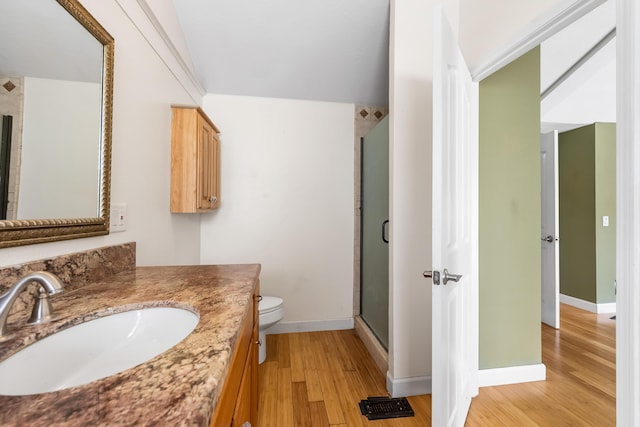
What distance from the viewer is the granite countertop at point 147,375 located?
33 centimetres

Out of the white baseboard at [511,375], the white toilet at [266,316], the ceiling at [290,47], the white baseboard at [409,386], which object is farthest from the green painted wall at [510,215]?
the white toilet at [266,316]

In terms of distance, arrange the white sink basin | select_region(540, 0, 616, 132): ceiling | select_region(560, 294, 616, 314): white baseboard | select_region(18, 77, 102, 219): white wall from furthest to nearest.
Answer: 1. select_region(560, 294, 616, 314): white baseboard
2. select_region(540, 0, 616, 132): ceiling
3. select_region(18, 77, 102, 219): white wall
4. the white sink basin

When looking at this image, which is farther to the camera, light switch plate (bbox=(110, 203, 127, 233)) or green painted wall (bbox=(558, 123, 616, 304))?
green painted wall (bbox=(558, 123, 616, 304))

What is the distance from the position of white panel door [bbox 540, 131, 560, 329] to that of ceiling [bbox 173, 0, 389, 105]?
1.67 metres

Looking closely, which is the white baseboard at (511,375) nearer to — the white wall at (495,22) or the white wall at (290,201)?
the white wall at (290,201)

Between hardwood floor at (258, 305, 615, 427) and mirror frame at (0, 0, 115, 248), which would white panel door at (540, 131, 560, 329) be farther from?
mirror frame at (0, 0, 115, 248)

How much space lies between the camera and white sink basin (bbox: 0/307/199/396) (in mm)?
521

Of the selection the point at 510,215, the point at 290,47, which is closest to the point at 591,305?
the point at 510,215

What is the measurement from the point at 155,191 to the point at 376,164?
5.19 feet

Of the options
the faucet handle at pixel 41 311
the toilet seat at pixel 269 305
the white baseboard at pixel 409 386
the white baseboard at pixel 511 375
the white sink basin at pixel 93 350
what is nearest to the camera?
the white sink basin at pixel 93 350

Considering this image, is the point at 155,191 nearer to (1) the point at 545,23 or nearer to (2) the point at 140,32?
(2) the point at 140,32

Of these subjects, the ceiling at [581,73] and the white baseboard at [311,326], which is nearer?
the ceiling at [581,73]

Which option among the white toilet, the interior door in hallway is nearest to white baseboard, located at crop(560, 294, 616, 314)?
the interior door in hallway

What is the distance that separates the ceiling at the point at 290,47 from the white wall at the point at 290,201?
0.19 metres
